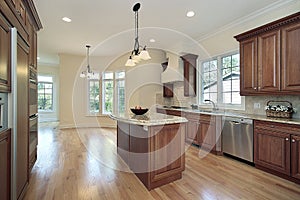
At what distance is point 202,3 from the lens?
3.37m

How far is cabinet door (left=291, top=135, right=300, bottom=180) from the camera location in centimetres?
254

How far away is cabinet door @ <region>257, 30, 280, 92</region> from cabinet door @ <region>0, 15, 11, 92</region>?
3594 millimetres

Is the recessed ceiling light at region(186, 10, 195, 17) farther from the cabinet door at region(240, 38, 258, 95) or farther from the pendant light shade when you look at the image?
the pendant light shade

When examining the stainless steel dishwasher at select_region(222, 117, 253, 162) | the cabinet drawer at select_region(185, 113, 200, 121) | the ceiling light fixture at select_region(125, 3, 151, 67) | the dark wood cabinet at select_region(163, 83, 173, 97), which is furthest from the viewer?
the dark wood cabinet at select_region(163, 83, 173, 97)

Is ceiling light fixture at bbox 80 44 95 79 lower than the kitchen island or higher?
higher

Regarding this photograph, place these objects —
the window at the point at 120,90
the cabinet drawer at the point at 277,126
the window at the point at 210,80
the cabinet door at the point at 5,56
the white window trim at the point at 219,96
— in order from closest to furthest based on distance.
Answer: the cabinet door at the point at 5,56 < the cabinet drawer at the point at 277,126 < the white window trim at the point at 219,96 < the window at the point at 210,80 < the window at the point at 120,90

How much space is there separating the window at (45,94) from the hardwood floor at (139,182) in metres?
6.34

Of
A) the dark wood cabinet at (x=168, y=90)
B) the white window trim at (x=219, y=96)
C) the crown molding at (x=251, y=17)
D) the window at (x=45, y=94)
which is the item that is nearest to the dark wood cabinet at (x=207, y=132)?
the white window trim at (x=219, y=96)

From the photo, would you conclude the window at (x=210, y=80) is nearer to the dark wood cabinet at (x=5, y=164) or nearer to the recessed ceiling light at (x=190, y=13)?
the recessed ceiling light at (x=190, y=13)

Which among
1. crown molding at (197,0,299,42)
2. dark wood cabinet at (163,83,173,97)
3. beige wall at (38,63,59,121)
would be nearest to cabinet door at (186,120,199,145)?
dark wood cabinet at (163,83,173,97)

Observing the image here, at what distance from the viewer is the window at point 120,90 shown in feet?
24.1

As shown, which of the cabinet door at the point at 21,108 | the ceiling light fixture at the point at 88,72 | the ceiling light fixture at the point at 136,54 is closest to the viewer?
the cabinet door at the point at 21,108

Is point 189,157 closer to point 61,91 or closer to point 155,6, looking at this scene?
point 155,6

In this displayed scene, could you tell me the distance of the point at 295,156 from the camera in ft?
8.42
